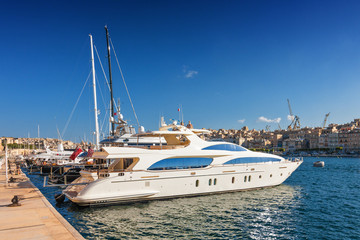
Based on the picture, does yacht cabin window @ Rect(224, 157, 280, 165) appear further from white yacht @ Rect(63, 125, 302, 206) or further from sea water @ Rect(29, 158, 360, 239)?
sea water @ Rect(29, 158, 360, 239)

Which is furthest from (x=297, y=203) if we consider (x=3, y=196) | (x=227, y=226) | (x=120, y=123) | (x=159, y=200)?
(x=120, y=123)

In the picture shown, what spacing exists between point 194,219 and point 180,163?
4.66 m

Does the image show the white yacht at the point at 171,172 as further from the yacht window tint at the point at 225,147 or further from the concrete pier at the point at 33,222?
the concrete pier at the point at 33,222

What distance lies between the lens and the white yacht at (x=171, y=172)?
14750 millimetres

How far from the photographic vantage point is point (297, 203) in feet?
53.6

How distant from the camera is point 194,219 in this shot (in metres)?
12.8

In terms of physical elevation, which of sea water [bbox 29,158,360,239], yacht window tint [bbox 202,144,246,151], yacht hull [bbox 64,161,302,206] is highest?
yacht window tint [bbox 202,144,246,151]

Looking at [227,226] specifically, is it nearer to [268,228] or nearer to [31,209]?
[268,228]

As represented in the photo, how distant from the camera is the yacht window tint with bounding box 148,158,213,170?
53.1 ft

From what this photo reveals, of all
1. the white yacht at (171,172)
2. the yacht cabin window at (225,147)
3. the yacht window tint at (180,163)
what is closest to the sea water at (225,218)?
the white yacht at (171,172)

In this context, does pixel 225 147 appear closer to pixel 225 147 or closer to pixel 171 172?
pixel 225 147

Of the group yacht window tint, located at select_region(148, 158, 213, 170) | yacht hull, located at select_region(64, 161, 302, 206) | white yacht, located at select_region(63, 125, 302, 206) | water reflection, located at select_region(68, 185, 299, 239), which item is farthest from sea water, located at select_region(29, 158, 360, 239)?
yacht window tint, located at select_region(148, 158, 213, 170)

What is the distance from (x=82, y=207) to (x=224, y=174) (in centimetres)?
943

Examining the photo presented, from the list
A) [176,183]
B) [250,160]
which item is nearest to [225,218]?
[176,183]
